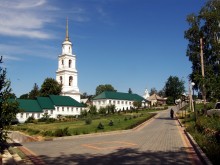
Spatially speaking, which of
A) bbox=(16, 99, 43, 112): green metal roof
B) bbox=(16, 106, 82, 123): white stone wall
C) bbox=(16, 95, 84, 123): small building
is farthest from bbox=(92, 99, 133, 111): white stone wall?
bbox=(16, 99, 43, 112): green metal roof

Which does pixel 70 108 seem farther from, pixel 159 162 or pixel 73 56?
pixel 159 162

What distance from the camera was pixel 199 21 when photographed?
46.1 meters

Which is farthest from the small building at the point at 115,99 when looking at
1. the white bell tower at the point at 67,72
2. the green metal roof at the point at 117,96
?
the white bell tower at the point at 67,72

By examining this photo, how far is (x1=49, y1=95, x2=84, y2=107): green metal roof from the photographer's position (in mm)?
84375

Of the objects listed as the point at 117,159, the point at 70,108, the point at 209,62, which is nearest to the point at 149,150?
the point at 117,159

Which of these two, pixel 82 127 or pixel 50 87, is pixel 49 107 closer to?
pixel 50 87

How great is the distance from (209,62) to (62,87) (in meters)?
58.6

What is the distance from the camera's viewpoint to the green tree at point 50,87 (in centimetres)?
9312

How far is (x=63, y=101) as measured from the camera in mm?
86750

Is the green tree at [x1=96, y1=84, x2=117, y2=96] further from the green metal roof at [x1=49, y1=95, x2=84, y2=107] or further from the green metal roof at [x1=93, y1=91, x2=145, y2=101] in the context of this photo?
the green metal roof at [x1=49, y1=95, x2=84, y2=107]

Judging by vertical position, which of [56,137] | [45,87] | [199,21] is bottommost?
[56,137]

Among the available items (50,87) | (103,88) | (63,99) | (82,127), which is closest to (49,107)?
(63,99)

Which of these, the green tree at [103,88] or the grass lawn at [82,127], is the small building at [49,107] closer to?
the grass lawn at [82,127]

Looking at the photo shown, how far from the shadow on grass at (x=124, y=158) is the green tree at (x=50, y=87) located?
79152 mm
